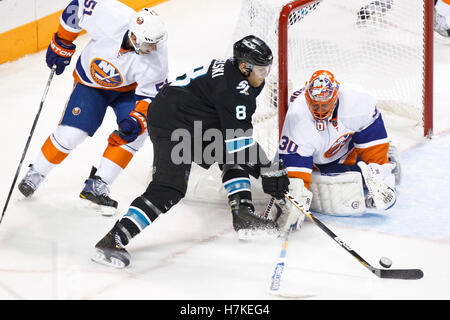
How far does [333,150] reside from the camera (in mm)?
3971

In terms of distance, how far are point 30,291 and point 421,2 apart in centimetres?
289

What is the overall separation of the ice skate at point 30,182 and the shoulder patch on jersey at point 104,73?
530mm

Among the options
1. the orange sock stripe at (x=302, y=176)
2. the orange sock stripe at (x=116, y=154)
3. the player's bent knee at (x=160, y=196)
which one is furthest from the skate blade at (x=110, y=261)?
the orange sock stripe at (x=302, y=176)

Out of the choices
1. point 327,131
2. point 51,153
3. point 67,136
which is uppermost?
point 327,131

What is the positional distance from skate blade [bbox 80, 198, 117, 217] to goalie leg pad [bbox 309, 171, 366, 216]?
91 cm

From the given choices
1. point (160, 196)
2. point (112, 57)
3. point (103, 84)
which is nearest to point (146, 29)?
point (112, 57)

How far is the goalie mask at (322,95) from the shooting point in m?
3.70

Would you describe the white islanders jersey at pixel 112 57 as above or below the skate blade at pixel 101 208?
above

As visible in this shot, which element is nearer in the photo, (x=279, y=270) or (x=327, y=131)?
(x=279, y=270)

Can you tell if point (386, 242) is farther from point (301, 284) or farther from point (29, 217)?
point (29, 217)

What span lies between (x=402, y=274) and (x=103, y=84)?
1.63 m

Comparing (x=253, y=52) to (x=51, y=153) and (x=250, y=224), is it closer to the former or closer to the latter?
(x=250, y=224)

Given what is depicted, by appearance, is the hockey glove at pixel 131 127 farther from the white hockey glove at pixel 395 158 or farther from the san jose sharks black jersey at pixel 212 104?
the white hockey glove at pixel 395 158

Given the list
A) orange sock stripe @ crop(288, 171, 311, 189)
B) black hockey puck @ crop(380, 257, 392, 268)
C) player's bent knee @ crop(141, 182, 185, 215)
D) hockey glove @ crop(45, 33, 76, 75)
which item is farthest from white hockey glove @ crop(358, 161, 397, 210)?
hockey glove @ crop(45, 33, 76, 75)
